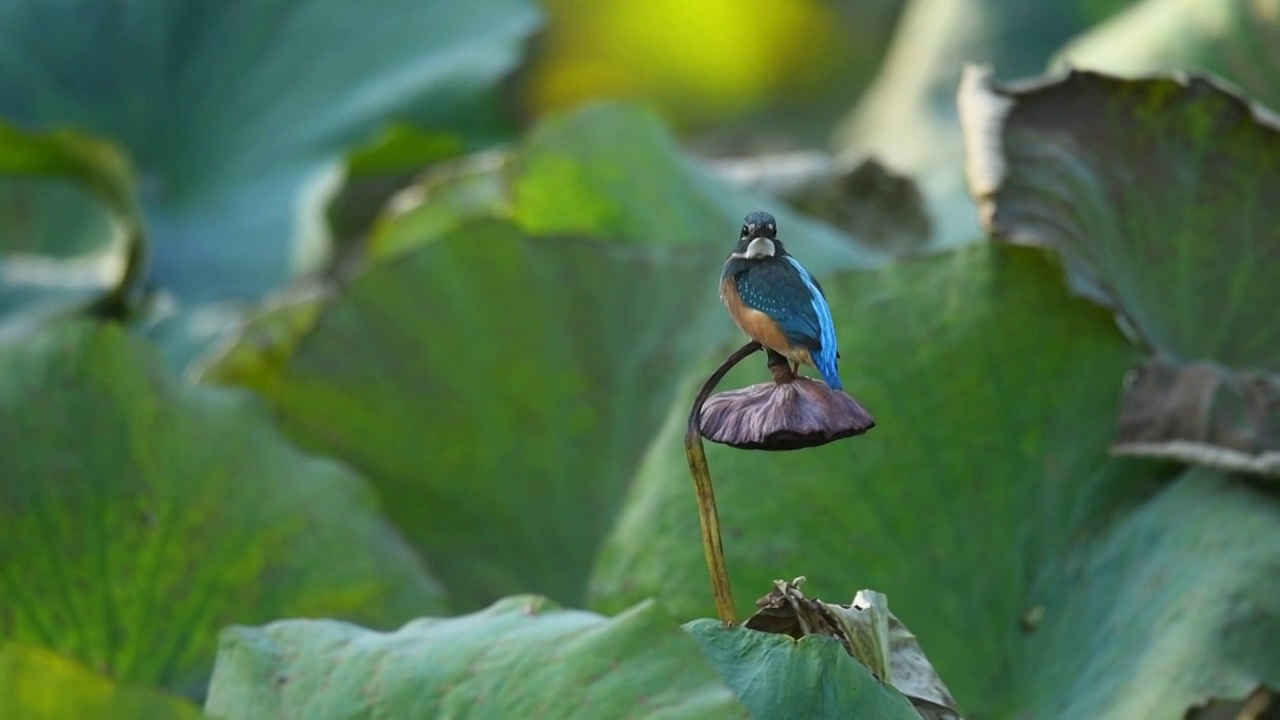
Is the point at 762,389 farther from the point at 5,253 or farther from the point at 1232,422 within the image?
the point at 5,253

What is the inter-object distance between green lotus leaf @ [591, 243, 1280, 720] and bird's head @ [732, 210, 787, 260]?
0.33 meters

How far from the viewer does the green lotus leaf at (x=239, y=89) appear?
1.80 m

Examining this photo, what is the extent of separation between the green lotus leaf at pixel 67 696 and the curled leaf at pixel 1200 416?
497 mm

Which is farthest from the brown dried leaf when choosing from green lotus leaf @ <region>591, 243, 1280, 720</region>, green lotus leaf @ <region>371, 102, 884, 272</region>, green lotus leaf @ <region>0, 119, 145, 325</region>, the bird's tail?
green lotus leaf @ <region>0, 119, 145, 325</region>

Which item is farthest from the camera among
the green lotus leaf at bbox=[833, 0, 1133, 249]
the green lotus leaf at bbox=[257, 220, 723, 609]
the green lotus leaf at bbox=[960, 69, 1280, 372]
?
the green lotus leaf at bbox=[833, 0, 1133, 249]

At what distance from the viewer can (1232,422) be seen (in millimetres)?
773

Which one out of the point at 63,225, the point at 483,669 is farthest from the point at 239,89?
the point at 483,669

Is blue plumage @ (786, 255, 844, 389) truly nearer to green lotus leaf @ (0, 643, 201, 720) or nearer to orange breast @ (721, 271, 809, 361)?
orange breast @ (721, 271, 809, 361)

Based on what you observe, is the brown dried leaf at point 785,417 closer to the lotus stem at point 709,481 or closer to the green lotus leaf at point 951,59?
the lotus stem at point 709,481

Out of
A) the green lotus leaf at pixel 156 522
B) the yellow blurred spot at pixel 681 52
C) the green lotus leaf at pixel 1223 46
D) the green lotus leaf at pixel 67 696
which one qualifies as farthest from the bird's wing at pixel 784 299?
the yellow blurred spot at pixel 681 52

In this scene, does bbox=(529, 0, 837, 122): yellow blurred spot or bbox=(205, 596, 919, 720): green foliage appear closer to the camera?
bbox=(205, 596, 919, 720): green foliage

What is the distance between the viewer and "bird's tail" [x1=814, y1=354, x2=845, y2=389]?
457 millimetres

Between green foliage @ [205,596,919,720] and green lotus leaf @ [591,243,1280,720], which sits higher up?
green foliage @ [205,596,919,720]

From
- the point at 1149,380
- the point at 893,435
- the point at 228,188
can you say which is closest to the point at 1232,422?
the point at 1149,380
